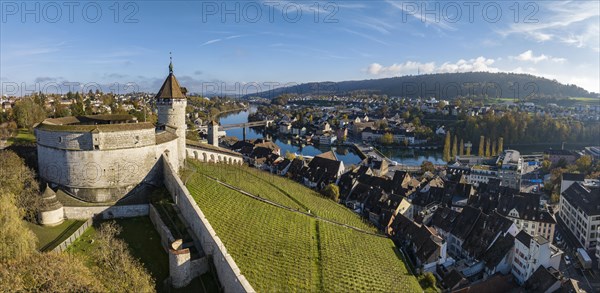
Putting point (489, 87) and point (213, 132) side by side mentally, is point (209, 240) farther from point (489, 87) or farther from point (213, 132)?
point (489, 87)

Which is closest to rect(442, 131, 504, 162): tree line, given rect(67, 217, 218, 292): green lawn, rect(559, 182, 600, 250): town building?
rect(559, 182, 600, 250): town building

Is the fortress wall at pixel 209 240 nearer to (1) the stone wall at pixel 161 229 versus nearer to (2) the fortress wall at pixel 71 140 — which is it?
(1) the stone wall at pixel 161 229

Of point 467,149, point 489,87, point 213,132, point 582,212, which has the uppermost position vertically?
point 489,87

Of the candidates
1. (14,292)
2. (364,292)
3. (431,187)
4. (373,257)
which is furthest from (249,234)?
(431,187)

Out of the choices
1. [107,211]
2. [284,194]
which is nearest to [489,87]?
[284,194]

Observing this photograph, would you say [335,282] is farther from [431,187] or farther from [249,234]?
[431,187]

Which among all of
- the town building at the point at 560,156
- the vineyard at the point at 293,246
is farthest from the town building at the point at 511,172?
the vineyard at the point at 293,246

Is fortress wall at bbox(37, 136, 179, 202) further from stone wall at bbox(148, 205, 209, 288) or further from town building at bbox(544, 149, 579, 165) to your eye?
town building at bbox(544, 149, 579, 165)
